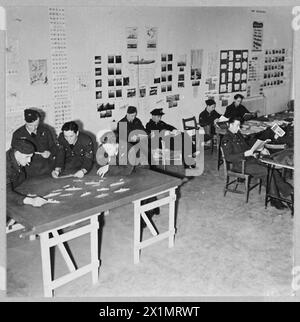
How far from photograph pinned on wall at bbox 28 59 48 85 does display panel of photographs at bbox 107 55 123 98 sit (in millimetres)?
1208

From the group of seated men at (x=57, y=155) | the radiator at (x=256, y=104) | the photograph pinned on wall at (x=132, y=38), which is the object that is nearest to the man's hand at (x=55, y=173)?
the group of seated men at (x=57, y=155)

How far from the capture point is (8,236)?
482 centimetres

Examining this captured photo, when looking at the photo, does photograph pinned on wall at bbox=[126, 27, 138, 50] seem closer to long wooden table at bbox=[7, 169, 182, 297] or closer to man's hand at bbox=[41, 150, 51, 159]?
man's hand at bbox=[41, 150, 51, 159]

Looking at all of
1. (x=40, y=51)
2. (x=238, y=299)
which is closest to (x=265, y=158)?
(x=238, y=299)

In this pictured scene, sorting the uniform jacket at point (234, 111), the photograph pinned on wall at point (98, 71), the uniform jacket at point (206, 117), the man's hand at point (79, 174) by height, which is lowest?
the man's hand at point (79, 174)

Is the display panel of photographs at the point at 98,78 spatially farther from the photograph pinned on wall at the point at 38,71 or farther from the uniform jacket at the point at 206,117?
the uniform jacket at the point at 206,117

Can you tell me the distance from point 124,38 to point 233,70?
316 centimetres

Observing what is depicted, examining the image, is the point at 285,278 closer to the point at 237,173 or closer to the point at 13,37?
the point at 237,173

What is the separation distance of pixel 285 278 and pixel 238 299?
3.27 feet

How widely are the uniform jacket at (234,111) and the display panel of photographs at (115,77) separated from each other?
2.65m

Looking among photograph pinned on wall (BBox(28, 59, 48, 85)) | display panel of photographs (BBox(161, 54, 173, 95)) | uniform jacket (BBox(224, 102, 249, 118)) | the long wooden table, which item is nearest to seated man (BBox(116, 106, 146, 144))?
display panel of photographs (BBox(161, 54, 173, 95))

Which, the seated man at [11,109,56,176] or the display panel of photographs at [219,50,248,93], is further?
the display panel of photographs at [219,50,248,93]

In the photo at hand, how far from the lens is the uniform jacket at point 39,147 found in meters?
4.75

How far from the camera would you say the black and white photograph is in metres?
3.68
